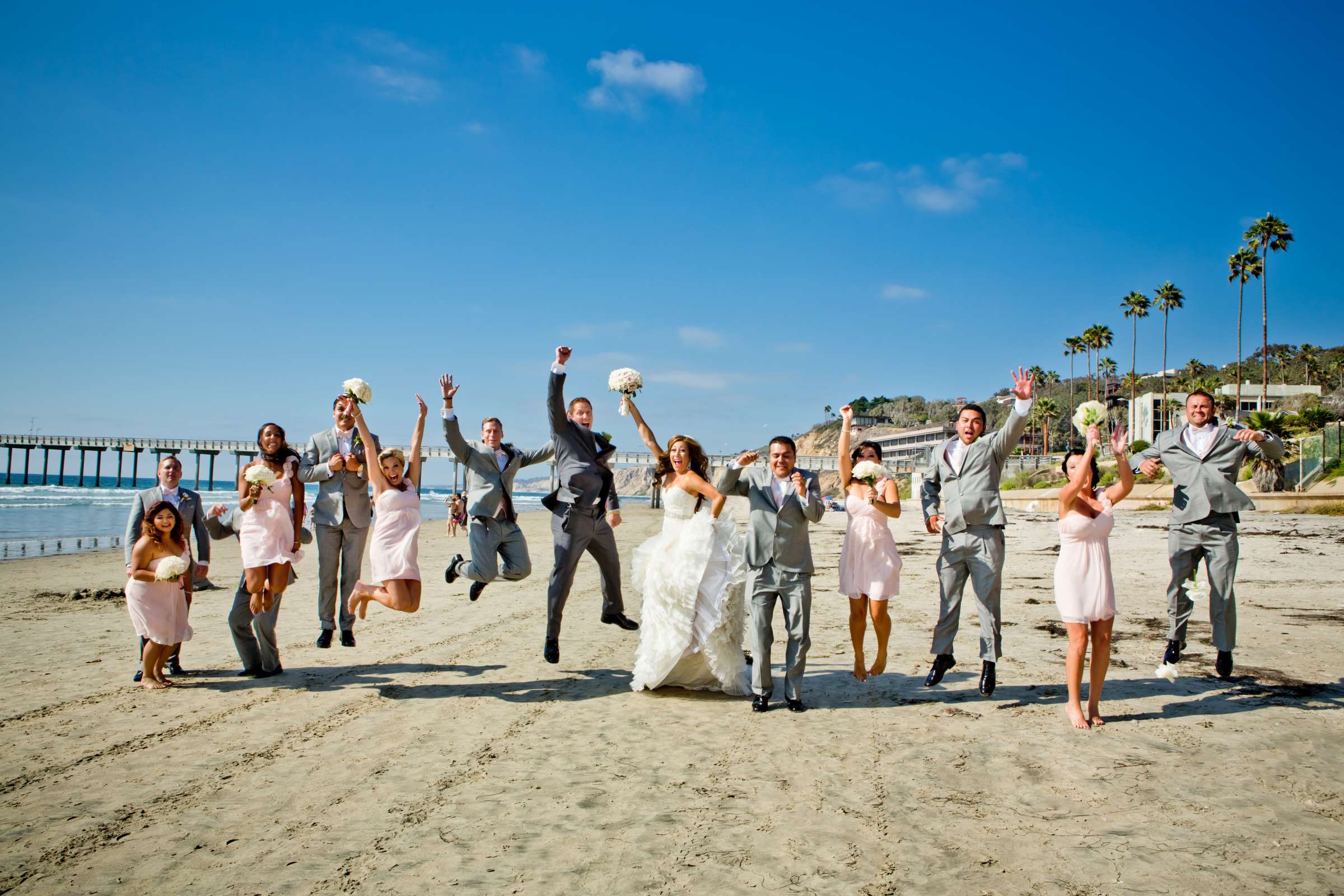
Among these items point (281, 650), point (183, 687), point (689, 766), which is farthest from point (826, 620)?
point (183, 687)

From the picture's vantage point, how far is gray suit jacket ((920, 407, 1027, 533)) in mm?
6672

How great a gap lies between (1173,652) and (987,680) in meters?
1.94

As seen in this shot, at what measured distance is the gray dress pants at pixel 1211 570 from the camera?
23.0 feet

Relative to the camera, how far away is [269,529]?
687 centimetres

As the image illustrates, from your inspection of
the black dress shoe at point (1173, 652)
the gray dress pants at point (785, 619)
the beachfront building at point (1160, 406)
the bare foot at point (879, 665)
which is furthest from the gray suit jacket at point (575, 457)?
the beachfront building at point (1160, 406)

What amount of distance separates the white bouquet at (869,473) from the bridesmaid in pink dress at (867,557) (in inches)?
1.7

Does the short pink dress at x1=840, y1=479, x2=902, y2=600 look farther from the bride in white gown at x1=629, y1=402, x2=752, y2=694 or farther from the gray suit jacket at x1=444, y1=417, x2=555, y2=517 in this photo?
the gray suit jacket at x1=444, y1=417, x2=555, y2=517

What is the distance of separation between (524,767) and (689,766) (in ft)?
3.42

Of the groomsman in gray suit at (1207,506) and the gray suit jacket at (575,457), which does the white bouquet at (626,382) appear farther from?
the groomsman in gray suit at (1207,506)

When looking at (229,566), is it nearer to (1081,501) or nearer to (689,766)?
(689,766)

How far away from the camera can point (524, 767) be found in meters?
4.97

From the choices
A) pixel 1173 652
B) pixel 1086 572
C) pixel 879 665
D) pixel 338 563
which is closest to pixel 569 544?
pixel 338 563

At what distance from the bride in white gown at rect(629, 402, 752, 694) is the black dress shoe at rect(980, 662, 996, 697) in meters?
1.95

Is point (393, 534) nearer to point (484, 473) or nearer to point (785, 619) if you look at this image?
point (484, 473)
